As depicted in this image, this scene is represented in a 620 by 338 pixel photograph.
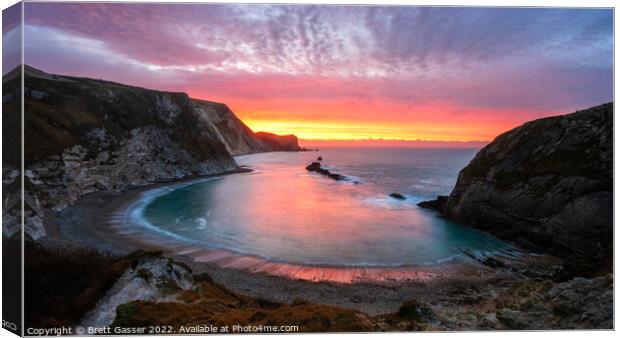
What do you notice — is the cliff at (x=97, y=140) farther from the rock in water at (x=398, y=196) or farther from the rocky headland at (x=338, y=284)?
the rock in water at (x=398, y=196)

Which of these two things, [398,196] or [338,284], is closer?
[338,284]

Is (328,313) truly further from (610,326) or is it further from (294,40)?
(294,40)

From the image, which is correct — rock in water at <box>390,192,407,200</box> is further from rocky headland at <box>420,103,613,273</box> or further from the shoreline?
the shoreline

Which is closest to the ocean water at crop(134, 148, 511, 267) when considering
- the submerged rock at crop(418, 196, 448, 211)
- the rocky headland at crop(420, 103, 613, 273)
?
the submerged rock at crop(418, 196, 448, 211)

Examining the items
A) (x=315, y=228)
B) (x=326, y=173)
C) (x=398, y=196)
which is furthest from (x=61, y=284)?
(x=326, y=173)

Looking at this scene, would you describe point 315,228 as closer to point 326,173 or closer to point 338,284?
point 338,284

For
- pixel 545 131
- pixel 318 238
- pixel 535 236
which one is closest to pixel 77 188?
pixel 318 238
